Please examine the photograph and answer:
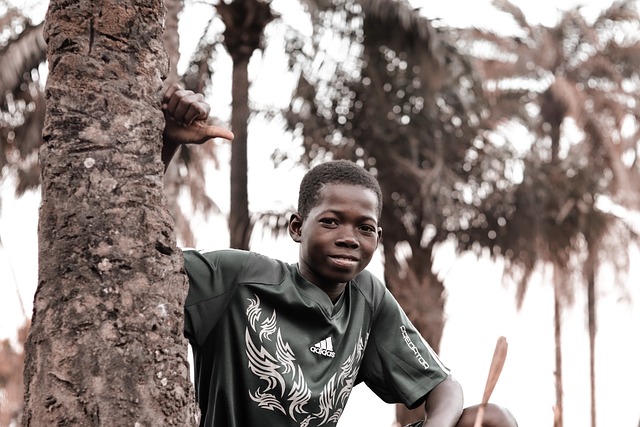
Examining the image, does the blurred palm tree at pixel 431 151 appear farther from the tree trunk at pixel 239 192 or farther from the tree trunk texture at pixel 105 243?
the tree trunk texture at pixel 105 243

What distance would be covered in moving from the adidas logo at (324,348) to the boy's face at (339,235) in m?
0.17

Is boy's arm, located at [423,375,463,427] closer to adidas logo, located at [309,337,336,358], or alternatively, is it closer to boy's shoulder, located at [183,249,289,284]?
adidas logo, located at [309,337,336,358]

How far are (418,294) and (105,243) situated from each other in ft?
36.0

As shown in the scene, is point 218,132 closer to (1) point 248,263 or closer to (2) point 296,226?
(1) point 248,263

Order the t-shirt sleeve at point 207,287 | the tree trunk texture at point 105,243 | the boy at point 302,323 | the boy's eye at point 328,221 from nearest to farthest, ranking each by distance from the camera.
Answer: the tree trunk texture at point 105,243 < the t-shirt sleeve at point 207,287 < the boy at point 302,323 < the boy's eye at point 328,221

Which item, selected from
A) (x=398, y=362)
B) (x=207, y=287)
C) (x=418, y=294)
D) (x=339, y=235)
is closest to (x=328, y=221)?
(x=339, y=235)

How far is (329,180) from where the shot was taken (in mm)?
3184

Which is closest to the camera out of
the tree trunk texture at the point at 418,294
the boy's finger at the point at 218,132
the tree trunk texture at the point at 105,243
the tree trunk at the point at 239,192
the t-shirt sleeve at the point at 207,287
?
the tree trunk texture at the point at 105,243

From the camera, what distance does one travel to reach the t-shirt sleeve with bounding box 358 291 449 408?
3.34 meters

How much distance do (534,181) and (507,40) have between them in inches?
206

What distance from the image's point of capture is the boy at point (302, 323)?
300 cm

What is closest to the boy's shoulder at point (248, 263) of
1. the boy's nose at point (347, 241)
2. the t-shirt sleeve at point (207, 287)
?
the t-shirt sleeve at point (207, 287)

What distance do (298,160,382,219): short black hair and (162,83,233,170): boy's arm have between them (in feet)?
1.94

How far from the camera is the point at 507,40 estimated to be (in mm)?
18750
